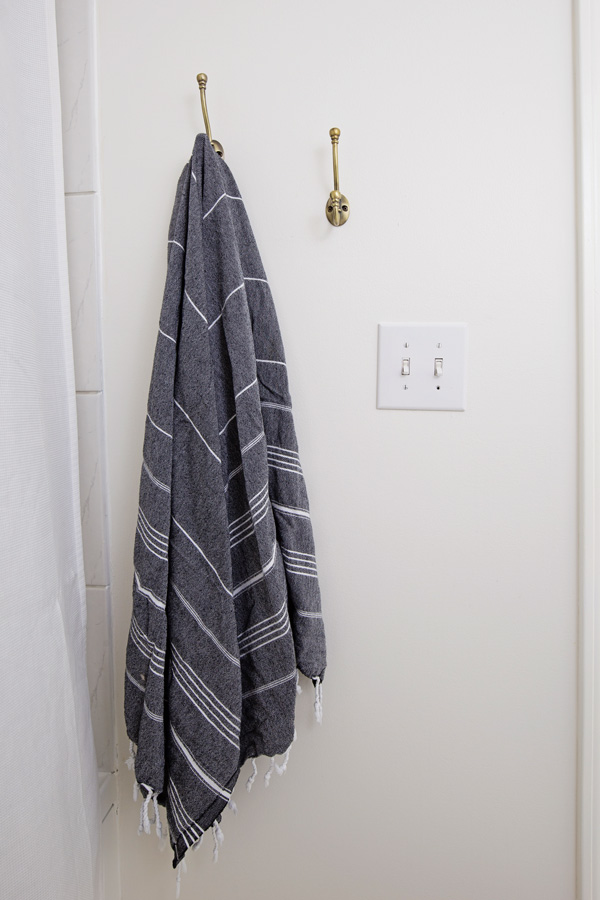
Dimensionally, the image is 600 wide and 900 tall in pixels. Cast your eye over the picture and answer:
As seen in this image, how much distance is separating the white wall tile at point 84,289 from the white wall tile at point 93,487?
34 millimetres

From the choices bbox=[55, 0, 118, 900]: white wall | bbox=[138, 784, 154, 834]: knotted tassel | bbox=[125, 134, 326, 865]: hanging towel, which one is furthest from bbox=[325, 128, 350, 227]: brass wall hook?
bbox=[138, 784, 154, 834]: knotted tassel

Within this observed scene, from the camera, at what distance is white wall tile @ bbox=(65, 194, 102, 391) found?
0.77 metres

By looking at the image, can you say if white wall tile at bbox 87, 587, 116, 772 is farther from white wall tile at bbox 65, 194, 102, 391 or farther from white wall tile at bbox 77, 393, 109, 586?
white wall tile at bbox 65, 194, 102, 391

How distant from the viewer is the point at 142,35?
0.75 meters

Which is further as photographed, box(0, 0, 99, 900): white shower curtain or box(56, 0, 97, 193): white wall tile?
box(56, 0, 97, 193): white wall tile

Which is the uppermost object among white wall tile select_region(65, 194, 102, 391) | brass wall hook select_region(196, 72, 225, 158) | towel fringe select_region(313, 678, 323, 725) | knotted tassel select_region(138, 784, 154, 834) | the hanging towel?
brass wall hook select_region(196, 72, 225, 158)

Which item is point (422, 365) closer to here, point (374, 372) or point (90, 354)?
point (374, 372)

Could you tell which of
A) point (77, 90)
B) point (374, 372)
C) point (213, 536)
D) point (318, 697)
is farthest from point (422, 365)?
point (77, 90)

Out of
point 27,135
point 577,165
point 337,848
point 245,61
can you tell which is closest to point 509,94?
point 577,165

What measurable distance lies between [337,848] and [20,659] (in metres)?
0.57

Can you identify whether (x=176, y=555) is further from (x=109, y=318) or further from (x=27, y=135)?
(x=27, y=135)

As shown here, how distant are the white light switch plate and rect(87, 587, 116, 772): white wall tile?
543 mm

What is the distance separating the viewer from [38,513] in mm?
622

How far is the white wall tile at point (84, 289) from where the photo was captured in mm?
766
